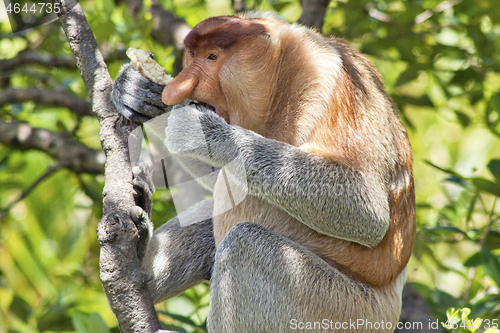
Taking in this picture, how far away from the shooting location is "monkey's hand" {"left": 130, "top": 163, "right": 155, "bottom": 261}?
7.48 ft

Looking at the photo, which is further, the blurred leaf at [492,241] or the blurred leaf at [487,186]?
the blurred leaf at [492,241]

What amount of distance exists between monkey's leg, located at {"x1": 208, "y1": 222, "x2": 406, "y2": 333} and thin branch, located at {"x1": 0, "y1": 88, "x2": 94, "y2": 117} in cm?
229

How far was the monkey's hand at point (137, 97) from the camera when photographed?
100 inches

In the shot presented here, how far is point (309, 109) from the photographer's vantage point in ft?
8.25

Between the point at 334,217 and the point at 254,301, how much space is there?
0.56 m

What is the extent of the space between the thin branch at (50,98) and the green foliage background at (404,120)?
89 millimetres

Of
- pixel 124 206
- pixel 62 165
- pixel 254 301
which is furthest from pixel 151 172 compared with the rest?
pixel 62 165

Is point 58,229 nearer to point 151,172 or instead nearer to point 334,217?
point 151,172

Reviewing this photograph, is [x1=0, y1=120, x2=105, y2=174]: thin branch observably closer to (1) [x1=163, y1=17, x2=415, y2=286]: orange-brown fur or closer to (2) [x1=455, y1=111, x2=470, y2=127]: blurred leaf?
(1) [x1=163, y1=17, x2=415, y2=286]: orange-brown fur

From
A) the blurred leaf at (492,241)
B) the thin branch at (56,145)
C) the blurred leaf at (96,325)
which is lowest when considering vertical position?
the blurred leaf at (492,241)

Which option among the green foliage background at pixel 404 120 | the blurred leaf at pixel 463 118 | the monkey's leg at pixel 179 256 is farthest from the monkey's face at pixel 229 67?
the blurred leaf at pixel 463 118

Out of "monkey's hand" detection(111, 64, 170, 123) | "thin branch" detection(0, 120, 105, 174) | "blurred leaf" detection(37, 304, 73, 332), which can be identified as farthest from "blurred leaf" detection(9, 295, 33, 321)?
"monkey's hand" detection(111, 64, 170, 123)

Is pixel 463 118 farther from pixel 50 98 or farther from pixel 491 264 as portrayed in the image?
pixel 50 98

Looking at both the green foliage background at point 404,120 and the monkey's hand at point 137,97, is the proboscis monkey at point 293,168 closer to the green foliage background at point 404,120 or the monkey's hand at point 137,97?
the monkey's hand at point 137,97
